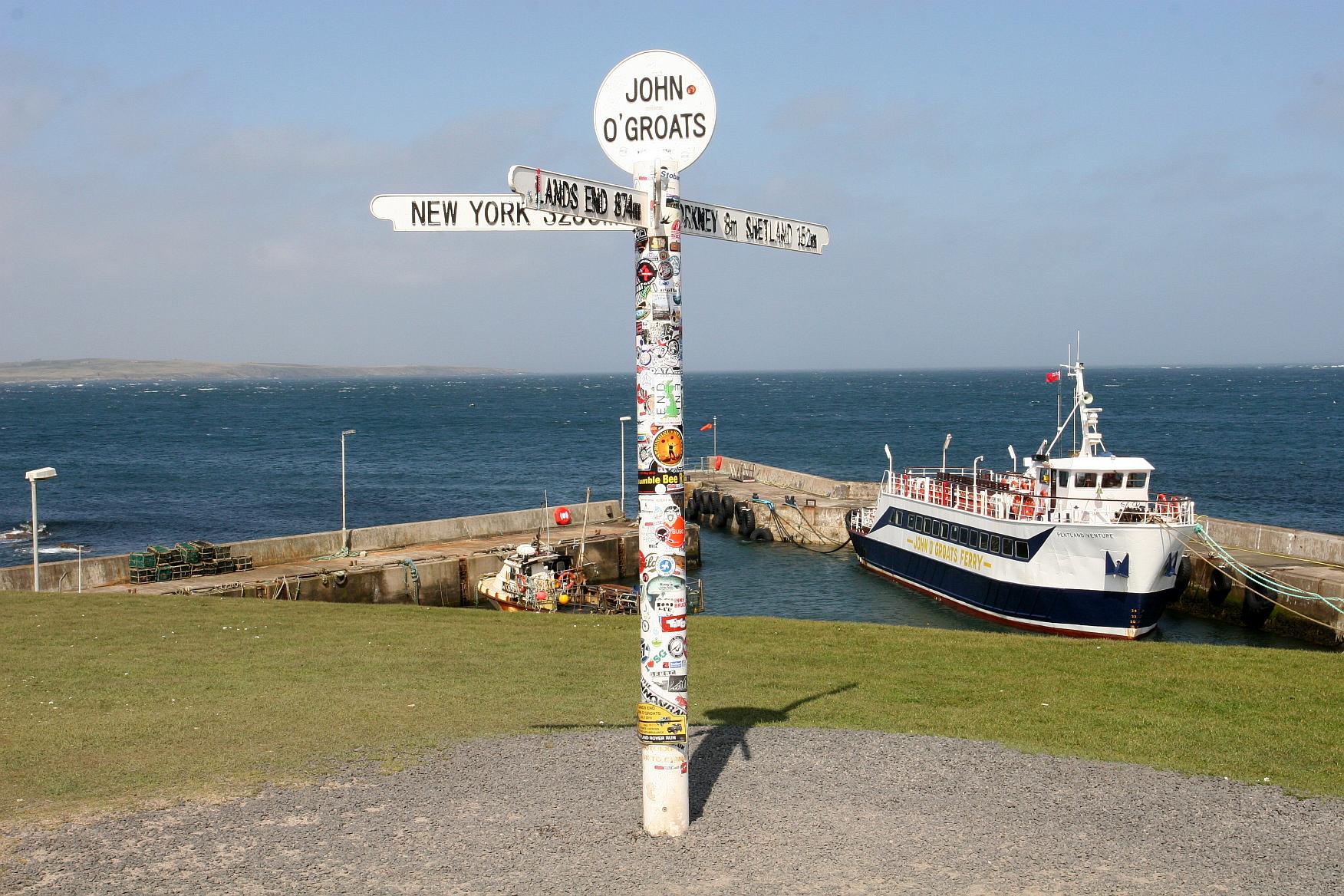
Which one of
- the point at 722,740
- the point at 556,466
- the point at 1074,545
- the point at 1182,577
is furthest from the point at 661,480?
the point at 556,466

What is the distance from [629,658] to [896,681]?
458cm

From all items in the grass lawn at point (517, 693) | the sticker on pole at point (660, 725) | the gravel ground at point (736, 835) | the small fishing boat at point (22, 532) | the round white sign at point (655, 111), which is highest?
the round white sign at point (655, 111)

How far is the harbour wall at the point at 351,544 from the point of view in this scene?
104ft

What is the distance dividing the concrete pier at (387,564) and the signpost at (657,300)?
83.7ft

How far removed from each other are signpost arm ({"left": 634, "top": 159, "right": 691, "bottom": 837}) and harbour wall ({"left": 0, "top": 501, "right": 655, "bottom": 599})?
992 inches

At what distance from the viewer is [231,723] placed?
41.4 feet

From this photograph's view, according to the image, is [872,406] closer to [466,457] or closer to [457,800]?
[466,457]

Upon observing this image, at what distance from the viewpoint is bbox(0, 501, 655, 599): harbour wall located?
1244 inches

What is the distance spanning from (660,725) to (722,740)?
3.22 metres

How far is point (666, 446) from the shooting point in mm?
8602

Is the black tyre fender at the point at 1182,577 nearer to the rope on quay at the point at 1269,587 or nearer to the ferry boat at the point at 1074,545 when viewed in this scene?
the ferry boat at the point at 1074,545

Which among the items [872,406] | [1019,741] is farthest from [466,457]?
[872,406]

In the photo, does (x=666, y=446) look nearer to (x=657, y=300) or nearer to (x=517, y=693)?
(x=657, y=300)

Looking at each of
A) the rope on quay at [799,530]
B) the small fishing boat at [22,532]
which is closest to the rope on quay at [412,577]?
the rope on quay at [799,530]
